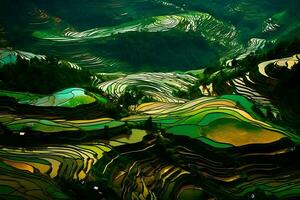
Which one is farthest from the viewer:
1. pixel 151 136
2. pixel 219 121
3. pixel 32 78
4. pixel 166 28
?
pixel 166 28

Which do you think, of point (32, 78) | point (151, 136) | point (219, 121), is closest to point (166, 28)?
point (32, 78)

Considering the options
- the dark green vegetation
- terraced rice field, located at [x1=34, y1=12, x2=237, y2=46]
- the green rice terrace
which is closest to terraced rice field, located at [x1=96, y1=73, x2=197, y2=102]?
the green rice terrace

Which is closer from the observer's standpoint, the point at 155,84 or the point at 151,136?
the point at 151,136

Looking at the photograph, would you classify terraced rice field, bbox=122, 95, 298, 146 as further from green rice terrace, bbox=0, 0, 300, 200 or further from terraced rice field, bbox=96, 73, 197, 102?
terraced rice field, bbox=96, 73, 197, 102

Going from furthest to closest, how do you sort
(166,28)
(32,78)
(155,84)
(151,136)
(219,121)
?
(166,28) < (155,84) < (32,78) < (219,121) < (151,136)

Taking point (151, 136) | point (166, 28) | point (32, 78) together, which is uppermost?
point (151, 136)

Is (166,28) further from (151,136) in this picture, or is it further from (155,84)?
(151,136)

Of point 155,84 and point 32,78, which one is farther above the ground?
point 32,78

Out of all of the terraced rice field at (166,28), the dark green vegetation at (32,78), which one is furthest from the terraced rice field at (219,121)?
the terraced rice field at (166,28)

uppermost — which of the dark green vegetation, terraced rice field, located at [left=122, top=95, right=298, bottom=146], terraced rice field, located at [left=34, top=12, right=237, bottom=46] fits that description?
terraced rice field, located at [left=122, top=95, right=298, bottom=146]

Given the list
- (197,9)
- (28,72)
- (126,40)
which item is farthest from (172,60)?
(28,72)

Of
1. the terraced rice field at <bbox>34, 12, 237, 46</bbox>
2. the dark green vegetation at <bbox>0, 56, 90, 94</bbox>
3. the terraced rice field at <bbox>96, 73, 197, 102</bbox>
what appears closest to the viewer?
the dark green vegetation at <bbox>0, 56, 90, 94</bbox>

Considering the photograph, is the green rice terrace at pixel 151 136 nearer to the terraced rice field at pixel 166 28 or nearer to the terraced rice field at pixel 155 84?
the terraced rice field at pixel 155 84
